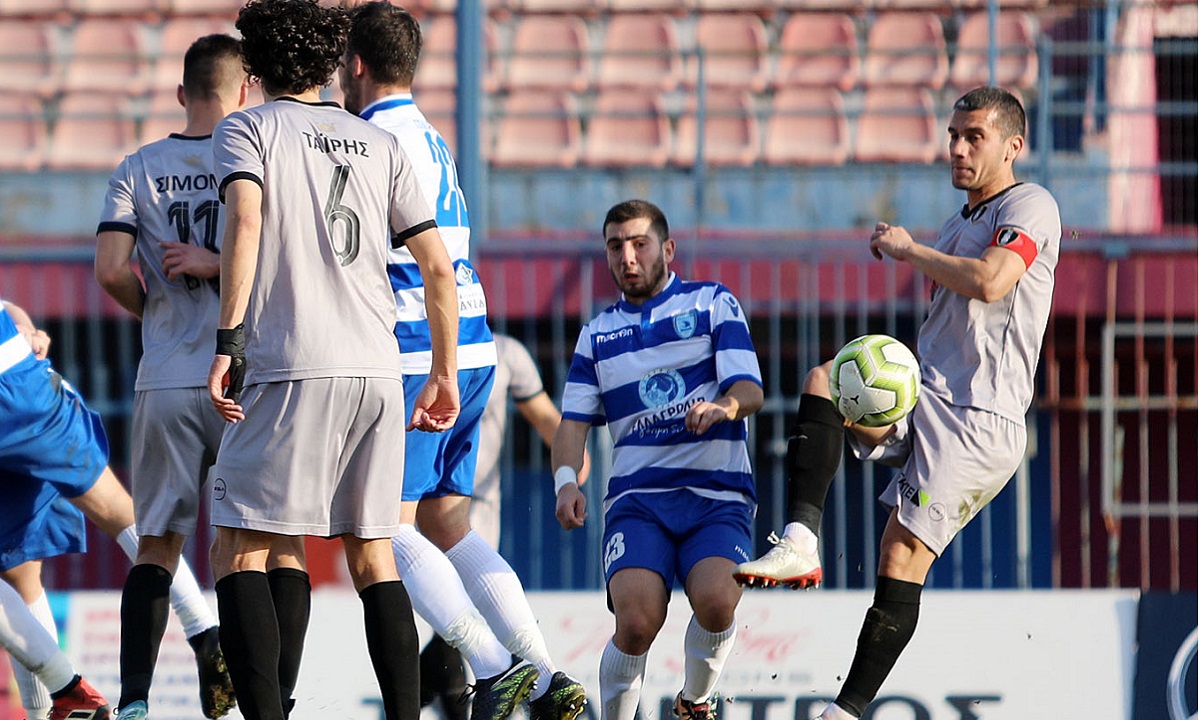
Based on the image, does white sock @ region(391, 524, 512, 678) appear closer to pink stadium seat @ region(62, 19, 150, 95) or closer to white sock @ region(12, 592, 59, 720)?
white sock @ region(12, 592, 59, 720)

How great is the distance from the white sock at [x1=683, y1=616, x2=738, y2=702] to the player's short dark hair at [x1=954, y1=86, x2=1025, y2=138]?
172cm

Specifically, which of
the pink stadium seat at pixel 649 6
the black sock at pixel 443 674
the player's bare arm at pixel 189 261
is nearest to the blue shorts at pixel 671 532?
the black sock at pixel 443 674

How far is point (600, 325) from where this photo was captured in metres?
5.23

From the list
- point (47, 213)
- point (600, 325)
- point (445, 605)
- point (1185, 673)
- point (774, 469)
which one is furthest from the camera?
point (47, 213)

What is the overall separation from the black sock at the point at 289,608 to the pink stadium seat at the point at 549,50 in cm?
712

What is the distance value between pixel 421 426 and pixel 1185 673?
3.64 metres

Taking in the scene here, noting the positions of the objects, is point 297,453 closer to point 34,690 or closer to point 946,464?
point 946,464

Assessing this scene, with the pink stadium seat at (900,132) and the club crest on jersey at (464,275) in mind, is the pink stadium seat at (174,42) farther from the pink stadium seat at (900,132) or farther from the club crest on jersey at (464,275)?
the club crest on jersey at (464,275)

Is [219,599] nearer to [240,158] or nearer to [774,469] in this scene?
[240,158]

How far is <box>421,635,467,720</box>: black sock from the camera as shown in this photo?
513cm

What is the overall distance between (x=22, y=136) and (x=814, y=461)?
8156 millimetres

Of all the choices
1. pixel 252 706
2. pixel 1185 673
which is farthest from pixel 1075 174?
pixel 252 706

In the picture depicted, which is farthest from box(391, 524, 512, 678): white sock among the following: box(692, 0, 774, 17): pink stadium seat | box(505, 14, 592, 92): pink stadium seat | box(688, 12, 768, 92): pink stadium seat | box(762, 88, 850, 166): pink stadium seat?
box(692, 0, 774, 17): pink stadium seat

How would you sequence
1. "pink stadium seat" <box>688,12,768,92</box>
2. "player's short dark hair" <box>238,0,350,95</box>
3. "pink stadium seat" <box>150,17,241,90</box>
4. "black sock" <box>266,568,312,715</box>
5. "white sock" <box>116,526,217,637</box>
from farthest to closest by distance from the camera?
"pink stadium seat" <box>150,17,241,90</box> < "pink stadium seat" <box>688,12,768,92</box> < "white sock" <box>116,526,217,637</box> < "black sock" <box>266,568,312,715</box> < "player's short dark hair" <box>238,0,350,95</box>
